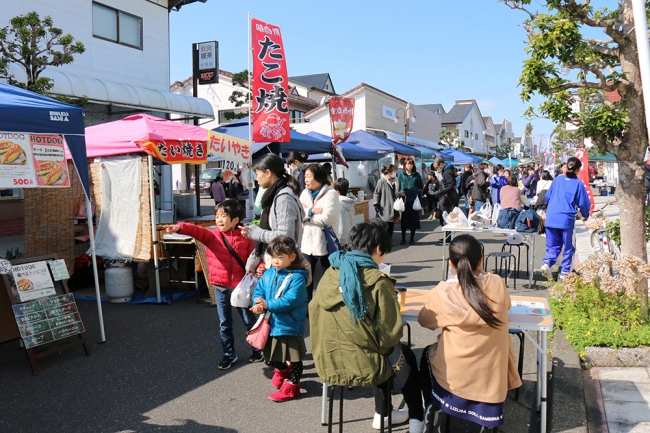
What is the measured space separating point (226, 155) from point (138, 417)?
15.9 feet

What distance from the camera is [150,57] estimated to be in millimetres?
15922

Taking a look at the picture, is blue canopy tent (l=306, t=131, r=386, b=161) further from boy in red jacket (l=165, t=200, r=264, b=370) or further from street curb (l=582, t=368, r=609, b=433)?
Answer: street curb (l=582, t=368, r=609, b=433)

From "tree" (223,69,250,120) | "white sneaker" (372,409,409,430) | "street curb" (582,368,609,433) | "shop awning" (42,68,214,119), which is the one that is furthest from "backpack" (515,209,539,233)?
"tree" (223,69,250,120)

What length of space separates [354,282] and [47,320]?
340 cm

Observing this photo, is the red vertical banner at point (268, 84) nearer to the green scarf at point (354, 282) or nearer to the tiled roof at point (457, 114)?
the green scarf at point (354, 282)

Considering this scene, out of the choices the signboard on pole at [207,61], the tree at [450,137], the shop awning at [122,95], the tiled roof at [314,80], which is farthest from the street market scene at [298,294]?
the tree at [450,137]

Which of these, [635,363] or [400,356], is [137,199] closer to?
[400,356]

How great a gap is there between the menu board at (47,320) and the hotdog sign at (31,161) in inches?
42.8

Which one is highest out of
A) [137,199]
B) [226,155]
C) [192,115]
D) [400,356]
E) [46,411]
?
[192,115]

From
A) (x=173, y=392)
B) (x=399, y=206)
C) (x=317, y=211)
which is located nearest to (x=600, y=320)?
(x=317, y=211)

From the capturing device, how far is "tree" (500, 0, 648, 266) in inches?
188

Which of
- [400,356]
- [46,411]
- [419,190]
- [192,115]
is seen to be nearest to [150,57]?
[192,115]

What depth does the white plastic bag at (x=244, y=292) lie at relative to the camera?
4270 mm

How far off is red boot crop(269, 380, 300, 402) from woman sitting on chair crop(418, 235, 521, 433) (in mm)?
1408
